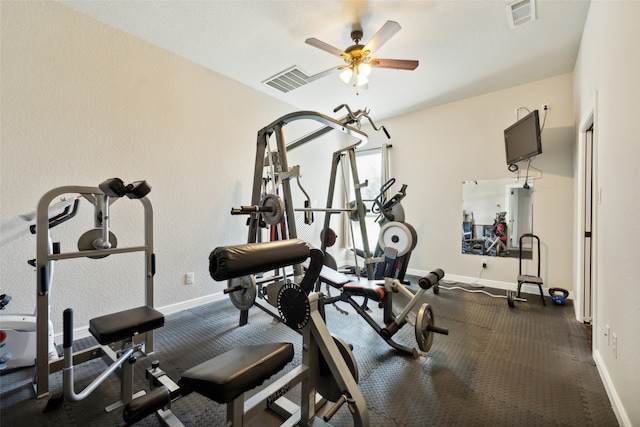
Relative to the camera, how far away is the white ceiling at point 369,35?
2.34 meters

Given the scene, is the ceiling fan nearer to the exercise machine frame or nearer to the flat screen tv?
the flat screen tv

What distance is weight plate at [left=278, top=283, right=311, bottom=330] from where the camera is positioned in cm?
125

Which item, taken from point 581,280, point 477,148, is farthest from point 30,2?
point 581,280

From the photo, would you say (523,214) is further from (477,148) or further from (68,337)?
(68,337)

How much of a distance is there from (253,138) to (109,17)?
1813 mm

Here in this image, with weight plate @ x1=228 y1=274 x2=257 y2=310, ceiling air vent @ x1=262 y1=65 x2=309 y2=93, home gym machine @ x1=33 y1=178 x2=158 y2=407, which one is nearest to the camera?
home gym machine @ x1=33 y1=178 x2=158 y2=407

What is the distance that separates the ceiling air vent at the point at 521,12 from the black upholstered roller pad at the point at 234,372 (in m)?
3.17

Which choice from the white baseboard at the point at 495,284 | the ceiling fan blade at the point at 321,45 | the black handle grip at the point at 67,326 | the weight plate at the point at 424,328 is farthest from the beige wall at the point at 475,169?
the black handle grip at the point at 67,326

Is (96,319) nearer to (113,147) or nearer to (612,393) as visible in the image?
(113,147)

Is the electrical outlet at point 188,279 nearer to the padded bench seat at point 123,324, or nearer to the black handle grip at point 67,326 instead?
the padded bench seat at point 123,324

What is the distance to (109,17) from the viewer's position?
2.47 metres

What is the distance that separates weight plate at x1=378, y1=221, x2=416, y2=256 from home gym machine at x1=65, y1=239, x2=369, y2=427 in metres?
1.97

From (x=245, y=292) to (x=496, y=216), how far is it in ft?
11.9

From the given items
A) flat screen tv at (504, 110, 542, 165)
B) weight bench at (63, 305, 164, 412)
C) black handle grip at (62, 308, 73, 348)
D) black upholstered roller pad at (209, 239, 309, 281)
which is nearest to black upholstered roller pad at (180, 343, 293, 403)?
black upholstered roller pad at (209, 239, 309, 281)
